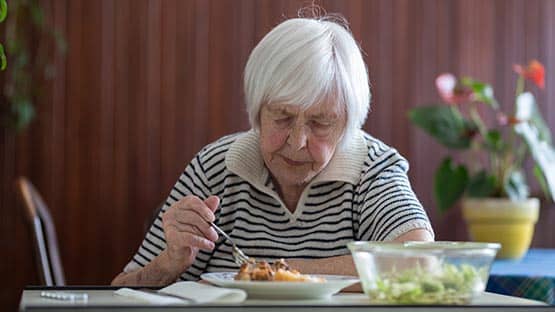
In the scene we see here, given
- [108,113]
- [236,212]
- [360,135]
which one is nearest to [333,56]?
[360,135]

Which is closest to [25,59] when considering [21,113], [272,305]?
[21,113]

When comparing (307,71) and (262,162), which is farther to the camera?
(262,162)

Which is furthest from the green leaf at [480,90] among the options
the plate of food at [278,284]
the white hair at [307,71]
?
the plate of food at [278,284]

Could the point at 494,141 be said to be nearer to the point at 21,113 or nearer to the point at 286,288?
the point at 21,113

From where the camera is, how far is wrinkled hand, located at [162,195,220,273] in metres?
1.83

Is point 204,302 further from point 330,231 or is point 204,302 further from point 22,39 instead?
point 22,39

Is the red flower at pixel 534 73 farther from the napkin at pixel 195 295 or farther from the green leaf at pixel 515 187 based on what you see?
the napkin at pixel 195 295

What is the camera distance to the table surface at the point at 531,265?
312 centimetres

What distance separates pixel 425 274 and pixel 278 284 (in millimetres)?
205

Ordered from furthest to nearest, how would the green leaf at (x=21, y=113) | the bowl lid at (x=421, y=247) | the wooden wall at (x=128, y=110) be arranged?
the wooden wall at (x=128, y=110)
the green leaf at (x=21, y=113)
the bowl lid at (x=421, y=247)

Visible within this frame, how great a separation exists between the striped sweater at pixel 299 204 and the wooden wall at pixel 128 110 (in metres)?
1.50

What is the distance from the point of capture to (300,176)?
2.15 metres

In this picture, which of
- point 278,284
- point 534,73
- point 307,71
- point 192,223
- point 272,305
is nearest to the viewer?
point 272,305

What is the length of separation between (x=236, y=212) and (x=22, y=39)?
1675 millimetres
